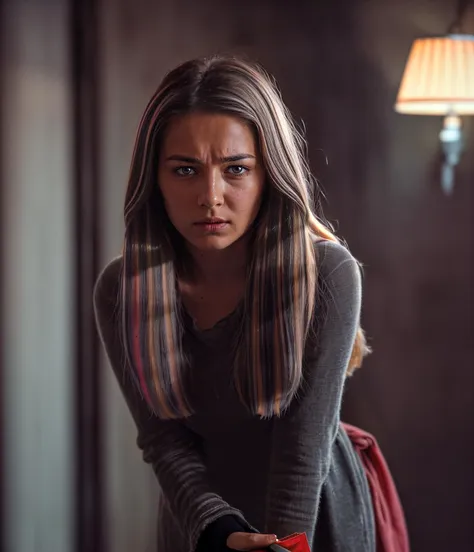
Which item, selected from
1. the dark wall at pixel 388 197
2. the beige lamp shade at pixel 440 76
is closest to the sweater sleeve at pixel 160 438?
the dark wall at pixel 388 197

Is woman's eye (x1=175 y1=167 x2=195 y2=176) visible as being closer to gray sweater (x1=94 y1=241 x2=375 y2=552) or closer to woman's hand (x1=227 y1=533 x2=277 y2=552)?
gray sweater (x1=94 y1=241 x2=375 y2=552)

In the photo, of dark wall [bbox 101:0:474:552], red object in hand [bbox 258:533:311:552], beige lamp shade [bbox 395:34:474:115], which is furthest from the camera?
dark wall [bbox 101:0:474:552]

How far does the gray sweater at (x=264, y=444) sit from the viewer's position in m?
0.74

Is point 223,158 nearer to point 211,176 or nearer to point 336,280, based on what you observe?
point 211,176

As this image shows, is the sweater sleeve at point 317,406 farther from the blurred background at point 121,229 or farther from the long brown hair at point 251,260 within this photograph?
the blurred background at point 121,229

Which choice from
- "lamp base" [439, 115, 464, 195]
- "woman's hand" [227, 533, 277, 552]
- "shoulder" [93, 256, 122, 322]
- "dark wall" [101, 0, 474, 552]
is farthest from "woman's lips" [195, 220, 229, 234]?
"lamp base" [439, 115, 464, 195]

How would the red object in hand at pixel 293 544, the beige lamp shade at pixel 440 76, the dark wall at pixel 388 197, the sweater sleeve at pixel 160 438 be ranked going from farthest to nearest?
1. the dark wall at pixel 388 197
2. the beige lamp shade at pixel 440 76
3. the sweater sleeve at pixel 160 438
4. the red object in hand at pixel 293 544

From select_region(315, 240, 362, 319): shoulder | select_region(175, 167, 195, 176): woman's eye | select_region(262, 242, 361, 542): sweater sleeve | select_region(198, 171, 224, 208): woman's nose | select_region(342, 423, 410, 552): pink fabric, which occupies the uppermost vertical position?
select_region(175, 167, 195, 176): woman's eye

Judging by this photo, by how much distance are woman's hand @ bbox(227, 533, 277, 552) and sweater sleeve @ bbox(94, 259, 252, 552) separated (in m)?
0.07

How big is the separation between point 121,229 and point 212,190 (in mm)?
408

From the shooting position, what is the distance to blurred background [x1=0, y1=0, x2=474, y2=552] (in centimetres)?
85

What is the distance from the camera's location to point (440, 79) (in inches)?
39.6

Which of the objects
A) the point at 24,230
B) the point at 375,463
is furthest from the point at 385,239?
the point at 24,230

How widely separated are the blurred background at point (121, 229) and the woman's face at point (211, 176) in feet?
0.58
